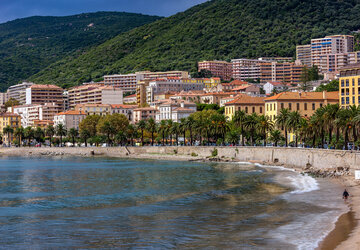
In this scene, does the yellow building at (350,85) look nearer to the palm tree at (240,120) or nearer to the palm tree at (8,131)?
the palm tree at (240,120)

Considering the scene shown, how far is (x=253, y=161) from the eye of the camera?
9512 cm

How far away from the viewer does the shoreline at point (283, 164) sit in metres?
34.6

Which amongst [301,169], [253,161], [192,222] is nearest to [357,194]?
[192,222]

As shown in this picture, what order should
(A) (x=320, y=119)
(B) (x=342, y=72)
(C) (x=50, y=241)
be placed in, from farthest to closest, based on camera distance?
(B) (x=342, y=72), (A) (x=320, y=119), (C) (x=50, y=241)

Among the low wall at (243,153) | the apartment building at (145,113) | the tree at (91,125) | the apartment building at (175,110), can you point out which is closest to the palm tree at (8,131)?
the low wall at (243,153)

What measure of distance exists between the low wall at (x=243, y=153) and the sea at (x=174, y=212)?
3658 millimetres

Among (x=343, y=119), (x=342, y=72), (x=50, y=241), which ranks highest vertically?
(x=342, y=72)

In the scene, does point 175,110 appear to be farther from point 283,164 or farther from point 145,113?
point 283,164

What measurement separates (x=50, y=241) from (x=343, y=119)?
4831 cm

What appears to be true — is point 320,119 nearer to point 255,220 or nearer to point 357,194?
point 357,194

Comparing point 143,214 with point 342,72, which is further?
point 342,72

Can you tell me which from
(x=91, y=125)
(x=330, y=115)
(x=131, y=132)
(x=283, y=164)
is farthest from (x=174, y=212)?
(x=91, y=125)

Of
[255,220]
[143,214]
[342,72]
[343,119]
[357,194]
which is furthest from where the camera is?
[342,72]

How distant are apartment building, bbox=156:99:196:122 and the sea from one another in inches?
3863
